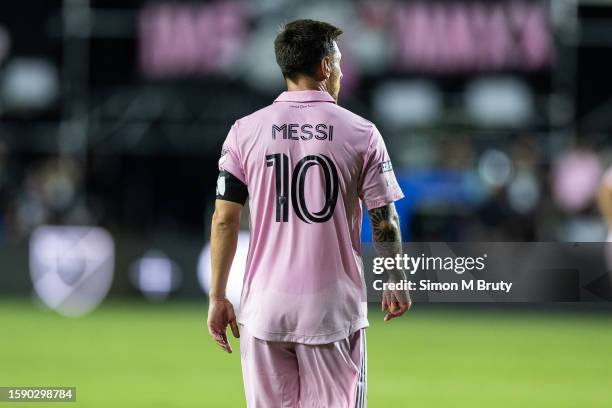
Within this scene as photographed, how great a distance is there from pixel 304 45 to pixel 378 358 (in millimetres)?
7468

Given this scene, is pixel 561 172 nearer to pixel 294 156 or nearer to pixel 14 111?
pixel 14 111

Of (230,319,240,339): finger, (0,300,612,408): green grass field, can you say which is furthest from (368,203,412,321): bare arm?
(0,300,612,408): green grass field

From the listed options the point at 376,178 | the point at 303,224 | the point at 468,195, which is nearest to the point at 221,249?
the point at 303,224

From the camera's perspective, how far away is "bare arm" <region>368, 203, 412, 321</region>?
16.8ft

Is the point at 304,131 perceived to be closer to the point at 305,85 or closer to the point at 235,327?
the point at 305,85

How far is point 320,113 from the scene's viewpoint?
197 inches

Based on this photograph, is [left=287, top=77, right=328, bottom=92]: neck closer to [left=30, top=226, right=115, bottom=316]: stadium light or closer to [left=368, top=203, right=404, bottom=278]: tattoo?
[left=368, top=203, right=404, bottom=278]: tattoo

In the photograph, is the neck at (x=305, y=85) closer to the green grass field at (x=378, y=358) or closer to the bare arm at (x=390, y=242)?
the bare arm at (x=390, y=242)

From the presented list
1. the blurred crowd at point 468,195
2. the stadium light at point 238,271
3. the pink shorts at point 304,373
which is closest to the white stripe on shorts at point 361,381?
the pink shorts at point 304,373

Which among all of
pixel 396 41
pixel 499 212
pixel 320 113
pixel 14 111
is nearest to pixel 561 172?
pixel 499 212

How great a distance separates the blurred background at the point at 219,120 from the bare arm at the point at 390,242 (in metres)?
10.8

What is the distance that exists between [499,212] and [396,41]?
3.78 m

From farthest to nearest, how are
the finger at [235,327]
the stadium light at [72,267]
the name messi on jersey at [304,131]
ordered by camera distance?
1. the stadium light at [72,267]
2. the finger at [235,327]
3. the name messi on jersey at [304,131]

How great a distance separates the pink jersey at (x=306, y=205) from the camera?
16.3ft
